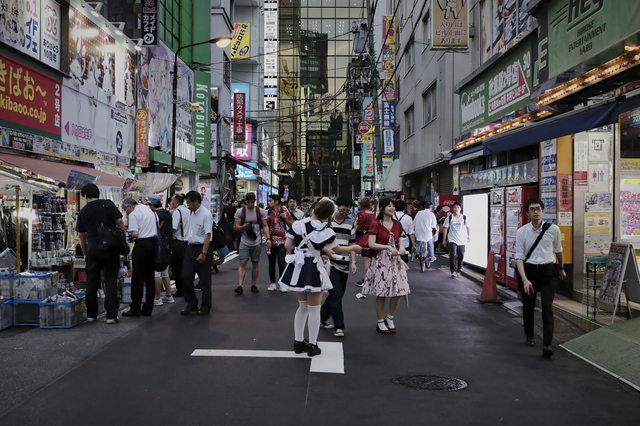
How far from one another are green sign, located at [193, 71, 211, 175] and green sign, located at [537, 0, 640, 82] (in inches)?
834

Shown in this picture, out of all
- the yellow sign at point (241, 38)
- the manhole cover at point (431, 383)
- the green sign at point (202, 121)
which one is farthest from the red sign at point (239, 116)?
the manhole cover at point (431, 383)

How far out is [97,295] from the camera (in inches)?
339

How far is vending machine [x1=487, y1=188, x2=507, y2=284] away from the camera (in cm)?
1230

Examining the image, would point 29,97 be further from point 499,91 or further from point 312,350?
point 499,91

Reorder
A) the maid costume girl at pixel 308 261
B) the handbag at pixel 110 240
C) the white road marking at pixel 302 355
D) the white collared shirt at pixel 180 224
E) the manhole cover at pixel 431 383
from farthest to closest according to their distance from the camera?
the white collared shirt at pixel 180 224 < the handbag at pixel 110 240 < the maid costume girl at pixel 308 261 < the white road marking at pixel 302 355 < the manhole cover at pixel 431 383

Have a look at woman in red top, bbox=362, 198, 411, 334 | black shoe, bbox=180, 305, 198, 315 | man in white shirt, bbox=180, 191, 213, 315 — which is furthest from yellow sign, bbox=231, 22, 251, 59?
woman in red top, bbox=362, 198, 411, 334

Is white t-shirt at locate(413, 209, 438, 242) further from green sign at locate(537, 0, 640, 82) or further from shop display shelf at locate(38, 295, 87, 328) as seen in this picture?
shop display shelf at locate(38, 295, 87, 328)

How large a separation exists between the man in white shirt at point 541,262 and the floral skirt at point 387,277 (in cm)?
159

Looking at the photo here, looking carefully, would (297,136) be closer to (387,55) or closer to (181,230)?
(387,55)

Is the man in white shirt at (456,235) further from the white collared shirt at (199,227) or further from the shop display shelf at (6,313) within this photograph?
the shop display shelf at (6,313)

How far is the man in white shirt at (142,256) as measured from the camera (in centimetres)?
888

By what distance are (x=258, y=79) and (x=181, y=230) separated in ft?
153

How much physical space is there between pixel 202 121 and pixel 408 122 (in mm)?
10972

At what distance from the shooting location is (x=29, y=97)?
13.2 meters
